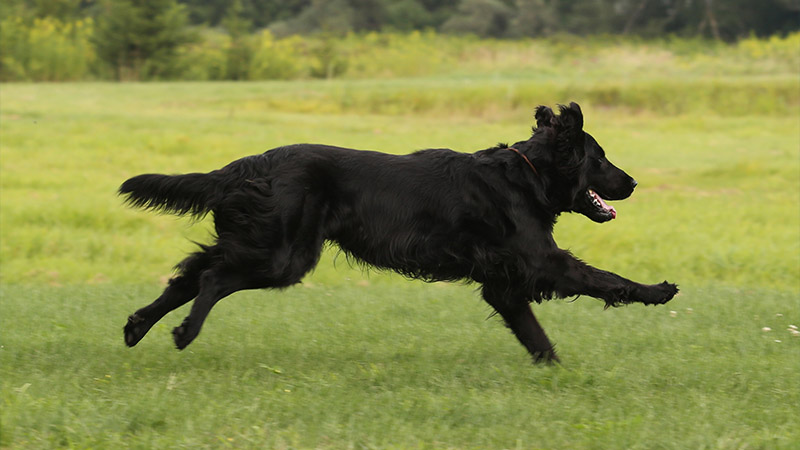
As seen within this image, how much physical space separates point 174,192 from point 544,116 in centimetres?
246

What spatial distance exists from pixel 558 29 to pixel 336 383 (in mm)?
53185

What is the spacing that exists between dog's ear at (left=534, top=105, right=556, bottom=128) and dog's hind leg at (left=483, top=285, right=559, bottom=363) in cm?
115

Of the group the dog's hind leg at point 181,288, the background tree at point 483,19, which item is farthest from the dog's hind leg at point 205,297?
the background tree at point 483,19

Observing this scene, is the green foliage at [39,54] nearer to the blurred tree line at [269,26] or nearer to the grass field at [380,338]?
the blurred tree line at [269,26]

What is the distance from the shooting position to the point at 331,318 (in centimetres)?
759

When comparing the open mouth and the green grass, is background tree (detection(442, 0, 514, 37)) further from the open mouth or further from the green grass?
the open mouth

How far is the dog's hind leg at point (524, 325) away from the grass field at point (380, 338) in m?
0.15

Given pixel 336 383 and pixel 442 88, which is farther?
pixel 442 88

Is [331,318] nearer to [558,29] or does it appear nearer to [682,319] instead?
[682,319]

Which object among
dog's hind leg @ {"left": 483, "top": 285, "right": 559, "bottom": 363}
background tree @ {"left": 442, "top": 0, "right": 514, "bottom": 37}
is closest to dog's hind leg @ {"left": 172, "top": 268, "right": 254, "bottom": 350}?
dog's hind leg @ {"left": 483, "top": 285, "right": 559, "bottom": 363}

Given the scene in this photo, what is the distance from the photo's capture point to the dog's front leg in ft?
18.8

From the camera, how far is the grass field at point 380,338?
4.43 m

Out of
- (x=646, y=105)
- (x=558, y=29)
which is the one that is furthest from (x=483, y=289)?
(x=558, y=29)

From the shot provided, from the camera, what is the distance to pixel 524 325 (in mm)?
6035
